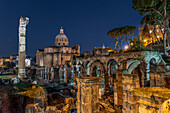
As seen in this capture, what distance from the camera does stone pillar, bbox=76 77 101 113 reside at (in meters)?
5.24

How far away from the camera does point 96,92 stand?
5.55 m

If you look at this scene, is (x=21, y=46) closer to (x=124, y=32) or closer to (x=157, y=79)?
(x=157, y=79)

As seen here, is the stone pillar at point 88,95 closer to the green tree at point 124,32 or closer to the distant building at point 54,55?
the green tree at point 124,32

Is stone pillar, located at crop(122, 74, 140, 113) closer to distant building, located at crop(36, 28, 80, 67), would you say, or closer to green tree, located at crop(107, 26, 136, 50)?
green tree, located at crop(107, 26, 136, 50)

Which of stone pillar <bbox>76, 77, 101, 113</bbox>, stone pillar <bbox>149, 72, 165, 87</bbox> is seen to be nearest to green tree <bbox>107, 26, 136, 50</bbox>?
stone pillar <bbox>149, 72, 165, 87</bbox>

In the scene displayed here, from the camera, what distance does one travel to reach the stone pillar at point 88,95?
524cm

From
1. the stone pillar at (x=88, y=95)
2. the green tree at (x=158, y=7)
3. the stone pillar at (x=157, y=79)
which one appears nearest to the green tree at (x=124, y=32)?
the green tree at (x=158, y=7)

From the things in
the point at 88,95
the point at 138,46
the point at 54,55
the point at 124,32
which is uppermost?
the point at 124,32

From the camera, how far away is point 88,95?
529 cm

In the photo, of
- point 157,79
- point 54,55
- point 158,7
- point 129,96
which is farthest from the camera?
point 54,55

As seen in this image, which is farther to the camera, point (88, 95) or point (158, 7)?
point (158, 7)

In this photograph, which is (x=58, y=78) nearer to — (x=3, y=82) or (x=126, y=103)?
(x=3, y=82)

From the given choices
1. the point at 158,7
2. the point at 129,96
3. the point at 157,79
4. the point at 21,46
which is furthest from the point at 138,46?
the point at 21,46

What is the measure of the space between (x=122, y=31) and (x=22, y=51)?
2477 cm
